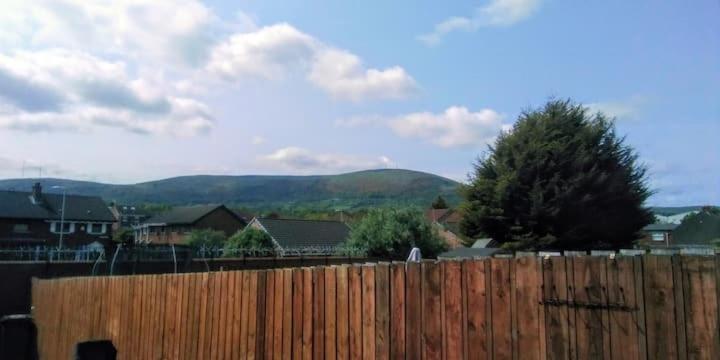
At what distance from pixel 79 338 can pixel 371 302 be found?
6.96 m

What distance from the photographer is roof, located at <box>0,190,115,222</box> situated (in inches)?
2106

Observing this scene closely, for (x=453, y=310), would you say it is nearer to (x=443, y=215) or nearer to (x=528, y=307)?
(x=528, y=307)

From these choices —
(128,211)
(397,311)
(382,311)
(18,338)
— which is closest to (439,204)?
(128,211)

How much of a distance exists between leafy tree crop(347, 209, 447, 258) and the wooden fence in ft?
86.0

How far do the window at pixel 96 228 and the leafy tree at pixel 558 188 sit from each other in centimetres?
4512

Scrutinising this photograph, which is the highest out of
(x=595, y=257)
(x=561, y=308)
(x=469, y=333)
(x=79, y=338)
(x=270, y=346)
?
(x=595, y=257)

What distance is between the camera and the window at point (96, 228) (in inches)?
2304

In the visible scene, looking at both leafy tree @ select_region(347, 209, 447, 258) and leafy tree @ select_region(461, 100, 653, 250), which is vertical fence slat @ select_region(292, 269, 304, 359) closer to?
leafy tree @ select_region(461, 100, 653, 250)

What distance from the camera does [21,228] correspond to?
53.7m

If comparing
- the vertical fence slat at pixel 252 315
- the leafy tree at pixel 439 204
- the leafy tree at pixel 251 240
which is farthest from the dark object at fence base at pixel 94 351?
the leafy tree at pixel 439 204

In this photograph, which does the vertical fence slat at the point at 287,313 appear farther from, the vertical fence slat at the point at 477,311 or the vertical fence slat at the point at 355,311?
the vertical fence slat at the point at 477,311

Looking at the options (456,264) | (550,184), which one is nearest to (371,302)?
(456,264)

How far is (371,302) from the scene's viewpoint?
151 inches

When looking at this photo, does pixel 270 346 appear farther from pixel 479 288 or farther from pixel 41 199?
pixel 41 199
